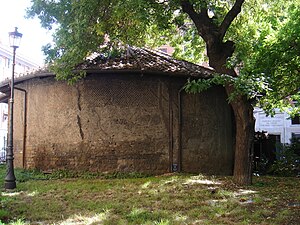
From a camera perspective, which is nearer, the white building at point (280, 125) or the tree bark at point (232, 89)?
the tree bark at point (232, 89)

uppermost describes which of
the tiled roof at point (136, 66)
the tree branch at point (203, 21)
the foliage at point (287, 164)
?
the tree branch at point (203, 21)

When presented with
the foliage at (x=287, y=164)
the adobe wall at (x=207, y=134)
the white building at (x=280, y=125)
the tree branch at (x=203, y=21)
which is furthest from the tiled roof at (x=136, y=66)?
the white building at (x=280, y=125)

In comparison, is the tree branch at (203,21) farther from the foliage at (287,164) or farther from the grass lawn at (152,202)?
the foliage at (287,164)

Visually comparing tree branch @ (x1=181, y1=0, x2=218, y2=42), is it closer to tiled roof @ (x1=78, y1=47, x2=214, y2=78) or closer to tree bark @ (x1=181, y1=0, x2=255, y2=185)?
tree bark @ (x1=181, y1=0, x2=255, y2=185)

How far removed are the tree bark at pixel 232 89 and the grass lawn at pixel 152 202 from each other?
A: 0.57 metres

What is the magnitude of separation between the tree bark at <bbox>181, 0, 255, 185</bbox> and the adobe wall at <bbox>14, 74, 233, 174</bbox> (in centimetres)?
250

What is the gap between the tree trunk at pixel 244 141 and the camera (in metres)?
10.5

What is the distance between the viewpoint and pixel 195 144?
13.2 meters

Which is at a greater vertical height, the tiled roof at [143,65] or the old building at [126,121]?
the tiled roof at [143,65]

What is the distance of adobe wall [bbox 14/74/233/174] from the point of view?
12.6m

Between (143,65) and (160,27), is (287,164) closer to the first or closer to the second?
(143,65)

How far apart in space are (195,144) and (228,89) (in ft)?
10.0

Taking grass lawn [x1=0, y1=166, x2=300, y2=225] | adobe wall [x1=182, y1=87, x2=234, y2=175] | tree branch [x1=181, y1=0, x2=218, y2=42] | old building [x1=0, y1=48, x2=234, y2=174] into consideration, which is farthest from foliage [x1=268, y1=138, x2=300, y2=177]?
tree branch [x1=181, y1=0, x2=218, y2=42]

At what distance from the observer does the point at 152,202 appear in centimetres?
802
